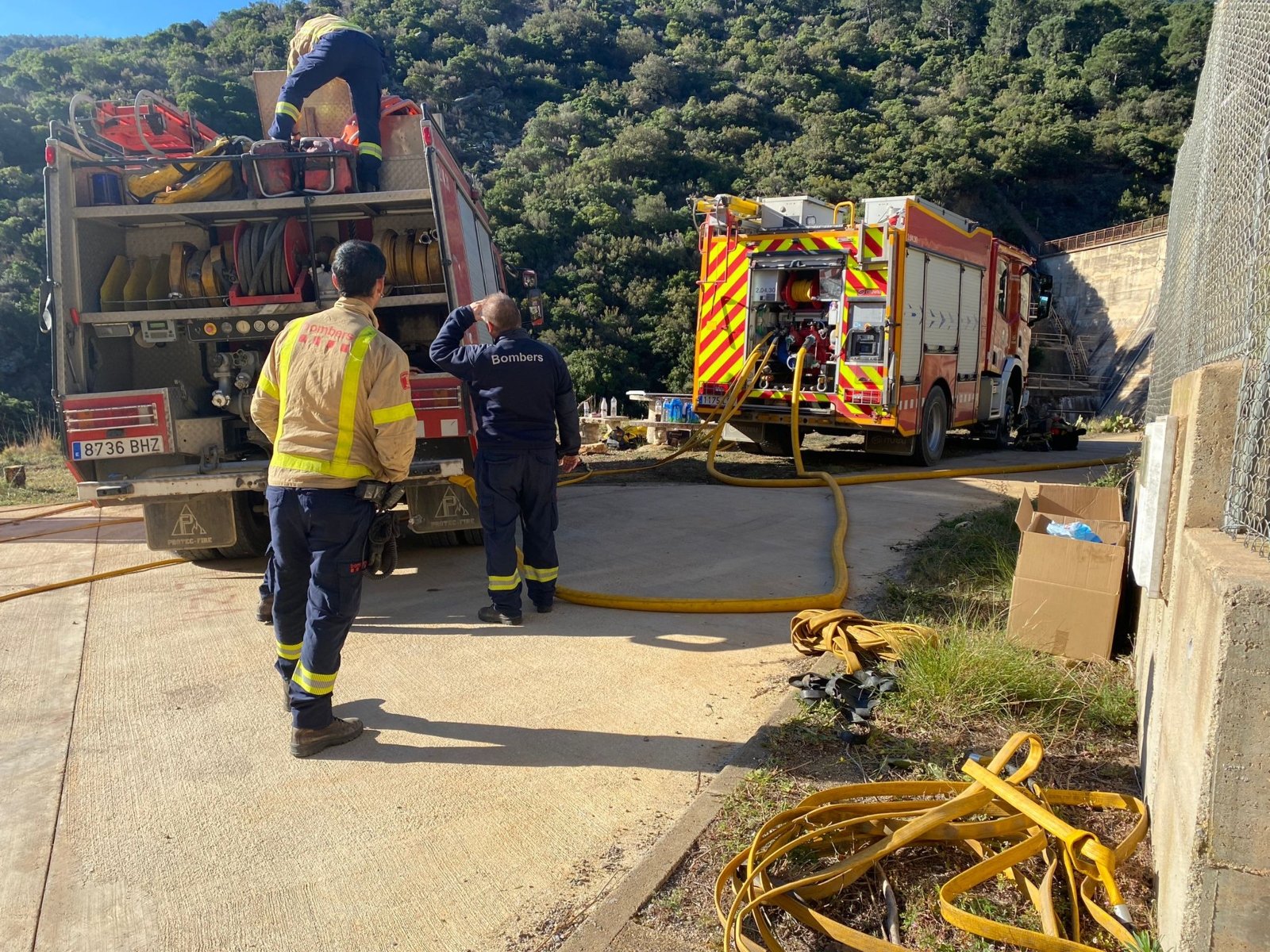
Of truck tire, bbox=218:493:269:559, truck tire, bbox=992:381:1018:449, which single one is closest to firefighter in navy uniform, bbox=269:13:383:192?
truck tire, bbox=218:493:269:559

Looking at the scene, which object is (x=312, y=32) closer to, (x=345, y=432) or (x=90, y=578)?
(x=90, y=578)

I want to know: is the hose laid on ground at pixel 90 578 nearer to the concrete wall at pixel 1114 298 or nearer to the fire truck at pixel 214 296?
the fire truck at pixel 214 296

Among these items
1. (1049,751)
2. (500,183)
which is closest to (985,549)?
(1049,751)

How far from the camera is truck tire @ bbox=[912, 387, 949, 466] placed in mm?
9641

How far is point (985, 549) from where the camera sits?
532cm

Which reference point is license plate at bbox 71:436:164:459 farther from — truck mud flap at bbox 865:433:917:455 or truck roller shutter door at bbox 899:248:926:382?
truck mud flap at bbox 865:433:917:455

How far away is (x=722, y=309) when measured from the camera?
966 centimetres

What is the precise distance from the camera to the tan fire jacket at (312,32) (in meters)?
5.79

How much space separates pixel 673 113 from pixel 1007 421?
29769 millimetres

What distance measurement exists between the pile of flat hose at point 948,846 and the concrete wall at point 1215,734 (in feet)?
0.55

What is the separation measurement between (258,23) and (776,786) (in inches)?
2095

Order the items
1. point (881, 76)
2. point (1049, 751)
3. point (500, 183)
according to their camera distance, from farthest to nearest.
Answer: point (881, 76), point (500, 183), point (1049, 751)

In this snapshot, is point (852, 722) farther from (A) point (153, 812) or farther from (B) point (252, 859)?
(A) point (153, 812)

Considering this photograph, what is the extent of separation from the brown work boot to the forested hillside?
19.2 metres
